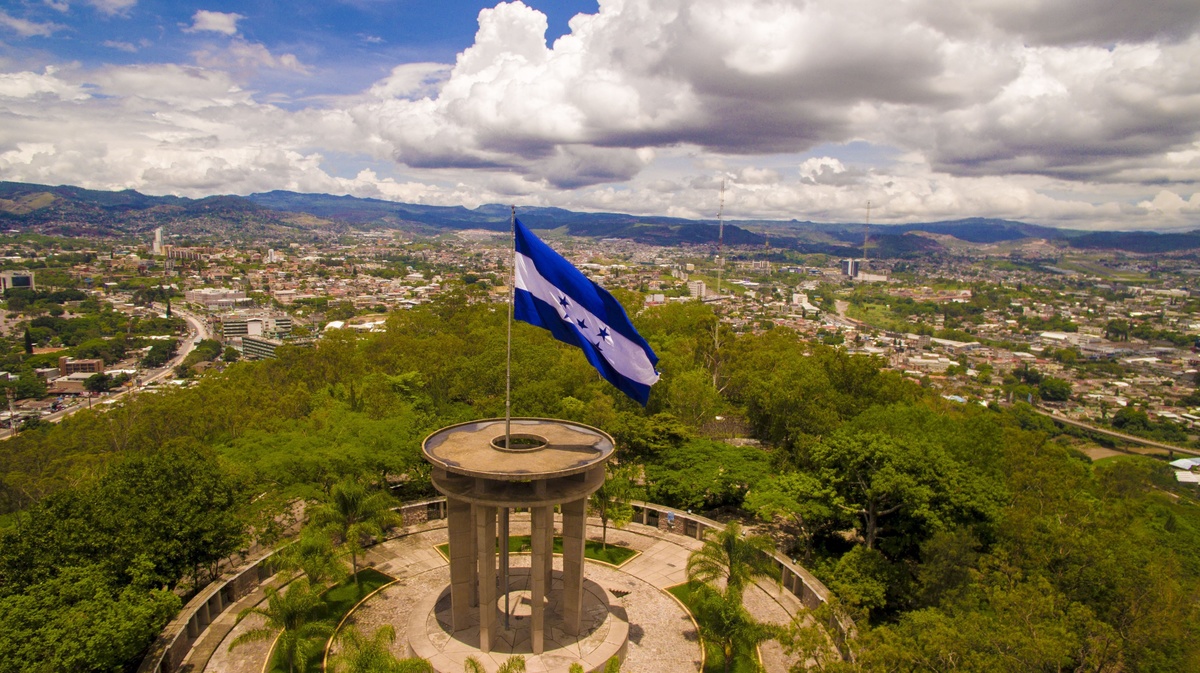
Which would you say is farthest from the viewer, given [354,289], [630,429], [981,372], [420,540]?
[354,289]

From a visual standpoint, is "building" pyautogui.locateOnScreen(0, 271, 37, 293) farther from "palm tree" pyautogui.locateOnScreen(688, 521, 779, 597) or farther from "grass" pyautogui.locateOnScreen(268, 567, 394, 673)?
"palm tree" pyautogui.locateOnScreen(688, 521, 779, 597)

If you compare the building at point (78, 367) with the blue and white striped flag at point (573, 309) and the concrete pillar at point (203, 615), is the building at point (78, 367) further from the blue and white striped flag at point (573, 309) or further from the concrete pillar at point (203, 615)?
the blue and white striped flag at point (573, 309)

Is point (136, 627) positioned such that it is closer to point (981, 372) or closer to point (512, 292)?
point (512, 292)

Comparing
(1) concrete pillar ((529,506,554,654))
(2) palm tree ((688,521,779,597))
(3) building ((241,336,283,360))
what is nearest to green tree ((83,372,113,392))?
(3) building ((241,336,283,360))

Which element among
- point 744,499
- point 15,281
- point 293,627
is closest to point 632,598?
point 744,499

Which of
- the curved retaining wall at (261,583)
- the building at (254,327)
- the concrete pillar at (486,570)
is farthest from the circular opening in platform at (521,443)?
the building at (254,327)

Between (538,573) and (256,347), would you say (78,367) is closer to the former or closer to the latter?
(256,347)

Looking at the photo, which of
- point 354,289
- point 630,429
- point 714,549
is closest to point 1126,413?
point 630,429
